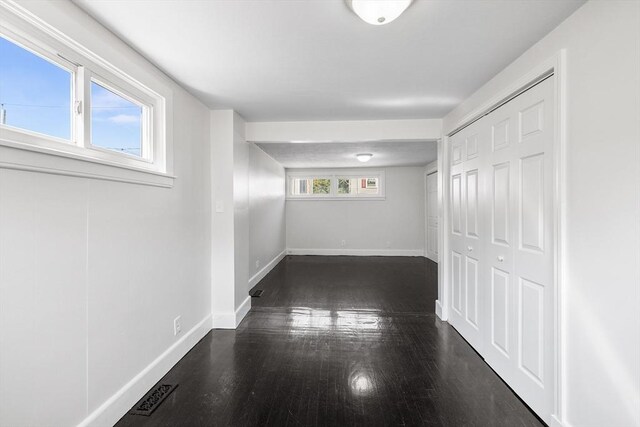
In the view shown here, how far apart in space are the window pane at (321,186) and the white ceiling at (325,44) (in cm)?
490

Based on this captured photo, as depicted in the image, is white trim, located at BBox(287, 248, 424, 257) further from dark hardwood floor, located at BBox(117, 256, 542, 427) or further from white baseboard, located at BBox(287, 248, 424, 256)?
dark hardwood floor, located at BBox(117, 256, 542, 427)

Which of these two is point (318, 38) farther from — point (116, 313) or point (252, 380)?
point (252, 380)

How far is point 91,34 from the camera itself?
1601 millimetres

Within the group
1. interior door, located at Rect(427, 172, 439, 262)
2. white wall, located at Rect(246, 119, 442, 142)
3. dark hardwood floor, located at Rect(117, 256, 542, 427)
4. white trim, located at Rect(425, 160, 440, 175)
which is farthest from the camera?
interior door, located at Rect(427, 172, 439, 262)

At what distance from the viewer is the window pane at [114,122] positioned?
5.73 ft

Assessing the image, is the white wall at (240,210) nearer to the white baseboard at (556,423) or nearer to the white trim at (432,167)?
the white baseboard at (556,423)

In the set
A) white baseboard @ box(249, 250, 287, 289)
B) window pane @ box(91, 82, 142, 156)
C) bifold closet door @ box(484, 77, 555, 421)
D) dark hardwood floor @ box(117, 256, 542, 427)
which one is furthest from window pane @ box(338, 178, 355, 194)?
window pane @ box(91, 82, 142, 156)

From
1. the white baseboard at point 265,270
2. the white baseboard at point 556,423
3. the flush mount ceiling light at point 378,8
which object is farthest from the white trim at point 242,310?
the flush mount ceiling light at point 378,8

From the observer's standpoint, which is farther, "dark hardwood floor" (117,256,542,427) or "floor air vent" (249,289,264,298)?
"floor air vent" (249,289,264,298)

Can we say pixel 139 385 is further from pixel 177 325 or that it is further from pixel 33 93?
pixel 33 93

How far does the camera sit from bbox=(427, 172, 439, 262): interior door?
22.1 feet

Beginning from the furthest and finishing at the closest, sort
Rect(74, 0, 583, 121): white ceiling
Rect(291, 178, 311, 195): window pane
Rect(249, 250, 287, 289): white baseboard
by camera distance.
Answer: Rect(291, 178, 311, 195): window pane < Rect(249, 250, 287, 289): white baseboard < Rect(74, 0, 583, 121): white ceiling

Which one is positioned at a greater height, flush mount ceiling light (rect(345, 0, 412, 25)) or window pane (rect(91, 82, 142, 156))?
flush mount ceiling light (rect(345, 0, 412, 25))

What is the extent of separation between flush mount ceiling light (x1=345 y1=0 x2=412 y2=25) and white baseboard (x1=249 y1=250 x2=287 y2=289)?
3.85 meters
